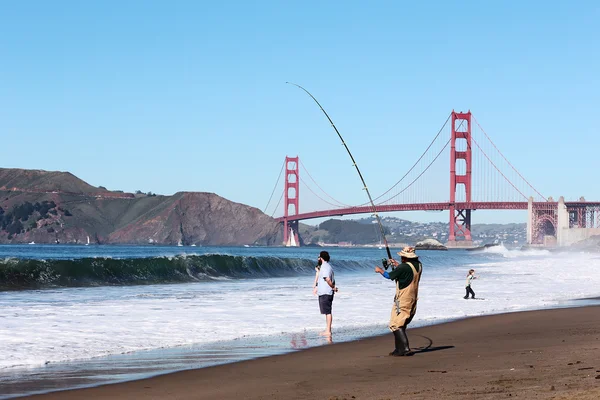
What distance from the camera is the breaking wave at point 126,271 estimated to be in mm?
27078

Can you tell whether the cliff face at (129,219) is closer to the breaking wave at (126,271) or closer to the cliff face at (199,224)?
the cliff face at (199,224)

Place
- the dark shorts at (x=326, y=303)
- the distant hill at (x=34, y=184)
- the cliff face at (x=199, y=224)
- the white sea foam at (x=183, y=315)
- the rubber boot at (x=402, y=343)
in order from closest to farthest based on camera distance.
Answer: the rubber boot at (x=402, y=343)
the white sea foam at (x=183, y=315)
the dark shorts at (x=326, y=303)
the cliff face at (x=199, y=224)
the distant hill at (x=34, y=184)

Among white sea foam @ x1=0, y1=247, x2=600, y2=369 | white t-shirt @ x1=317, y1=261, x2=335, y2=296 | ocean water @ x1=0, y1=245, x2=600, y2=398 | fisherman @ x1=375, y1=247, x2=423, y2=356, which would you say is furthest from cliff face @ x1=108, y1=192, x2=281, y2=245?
fisherman @ x1=375, y1=247, x2=423, y2=356

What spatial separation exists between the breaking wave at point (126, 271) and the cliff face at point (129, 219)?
365ft

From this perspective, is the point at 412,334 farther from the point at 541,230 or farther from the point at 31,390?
the point at 541,230

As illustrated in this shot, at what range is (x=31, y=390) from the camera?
22.2ft

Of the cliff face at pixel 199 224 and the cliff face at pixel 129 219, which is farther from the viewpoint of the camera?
the cliff face at pixel 199 224

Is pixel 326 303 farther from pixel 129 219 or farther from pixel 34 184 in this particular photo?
pixel 34 184

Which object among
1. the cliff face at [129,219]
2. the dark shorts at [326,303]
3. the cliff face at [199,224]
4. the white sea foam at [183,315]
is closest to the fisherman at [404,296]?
the dark shorts at [326,303]

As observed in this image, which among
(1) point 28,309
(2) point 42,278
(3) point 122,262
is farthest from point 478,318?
(3) point 122,262

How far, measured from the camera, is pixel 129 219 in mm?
173500

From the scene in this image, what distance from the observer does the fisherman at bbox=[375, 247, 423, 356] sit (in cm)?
866

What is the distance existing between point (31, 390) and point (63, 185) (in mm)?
197025

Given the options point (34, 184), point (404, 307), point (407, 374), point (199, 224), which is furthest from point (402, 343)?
point (34, 184)
